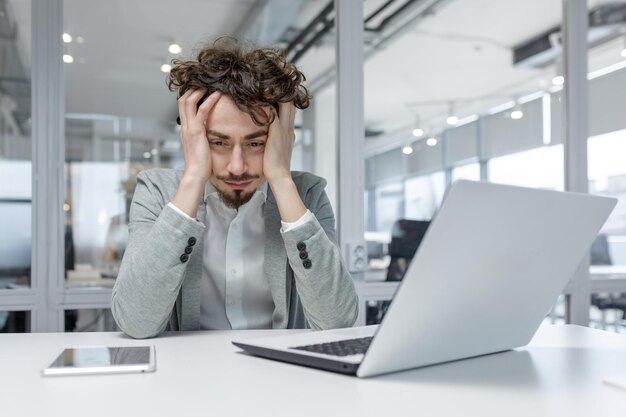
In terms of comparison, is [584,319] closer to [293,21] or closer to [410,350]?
[293,21]

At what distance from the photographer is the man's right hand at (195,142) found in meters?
1.31

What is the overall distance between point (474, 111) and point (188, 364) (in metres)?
2.25

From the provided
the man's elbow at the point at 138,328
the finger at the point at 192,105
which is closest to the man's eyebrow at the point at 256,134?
the finger at the point at 192,105

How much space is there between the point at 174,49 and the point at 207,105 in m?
1.23

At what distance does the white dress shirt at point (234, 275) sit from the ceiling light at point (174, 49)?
1202 millimetres

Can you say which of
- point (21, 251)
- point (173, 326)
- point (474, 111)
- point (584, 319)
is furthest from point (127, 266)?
point (584, 319)

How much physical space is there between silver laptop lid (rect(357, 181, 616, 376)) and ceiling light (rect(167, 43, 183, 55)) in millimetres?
1933

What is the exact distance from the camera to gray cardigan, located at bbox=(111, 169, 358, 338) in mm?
1203

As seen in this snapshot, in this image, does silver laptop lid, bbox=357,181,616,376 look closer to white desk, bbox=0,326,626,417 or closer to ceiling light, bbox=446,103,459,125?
white desk, bbox=0,326,626,417

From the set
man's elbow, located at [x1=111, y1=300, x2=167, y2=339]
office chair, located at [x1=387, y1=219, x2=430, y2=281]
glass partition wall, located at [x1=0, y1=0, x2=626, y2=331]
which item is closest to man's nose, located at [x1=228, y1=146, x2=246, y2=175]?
man's elbow, located at [x1=111, y1=300, x2=167, y2=339]

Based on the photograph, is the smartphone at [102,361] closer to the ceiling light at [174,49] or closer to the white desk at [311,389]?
the white desk at [311,389]

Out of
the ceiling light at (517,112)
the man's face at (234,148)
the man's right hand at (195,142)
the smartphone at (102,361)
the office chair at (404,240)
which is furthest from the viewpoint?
the ceiling light at (517,112)

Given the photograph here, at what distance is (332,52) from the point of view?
2662 millimetres

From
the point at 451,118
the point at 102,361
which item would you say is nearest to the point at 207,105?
the point at 102,361
